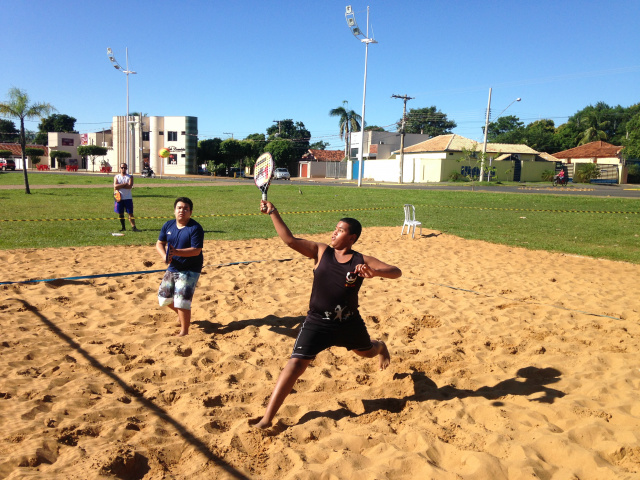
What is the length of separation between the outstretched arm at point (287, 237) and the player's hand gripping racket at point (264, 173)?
232 millimetres

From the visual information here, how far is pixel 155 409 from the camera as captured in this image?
13.2 feet

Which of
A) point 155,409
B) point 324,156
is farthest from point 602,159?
point 155,409

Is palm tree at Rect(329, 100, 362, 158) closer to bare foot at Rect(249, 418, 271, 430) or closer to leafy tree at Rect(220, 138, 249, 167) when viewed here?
leafy tree at Rect(220, 138, 249, 167)

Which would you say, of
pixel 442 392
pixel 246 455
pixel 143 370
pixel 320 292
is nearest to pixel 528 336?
pixel 442 392

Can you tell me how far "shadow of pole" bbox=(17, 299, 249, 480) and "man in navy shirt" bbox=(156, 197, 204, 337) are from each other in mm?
1006

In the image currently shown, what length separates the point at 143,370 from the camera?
4.69 metres

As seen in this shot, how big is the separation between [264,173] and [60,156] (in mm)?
96441

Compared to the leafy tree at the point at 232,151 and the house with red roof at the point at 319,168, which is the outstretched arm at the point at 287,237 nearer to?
the house with red roof at the point at 319,168

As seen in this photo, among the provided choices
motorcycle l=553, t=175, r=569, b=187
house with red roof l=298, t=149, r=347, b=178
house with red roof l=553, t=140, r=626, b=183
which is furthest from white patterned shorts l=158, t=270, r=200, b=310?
house with red roof l=298, t=149, r=347, b=178

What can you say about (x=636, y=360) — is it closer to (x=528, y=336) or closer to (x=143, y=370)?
(x=528, y=336)

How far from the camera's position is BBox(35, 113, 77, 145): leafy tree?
122188 millimetres

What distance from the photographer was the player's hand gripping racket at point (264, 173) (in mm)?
Answer: 4160

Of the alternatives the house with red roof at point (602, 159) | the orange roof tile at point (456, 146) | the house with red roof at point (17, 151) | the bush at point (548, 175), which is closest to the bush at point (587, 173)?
the house with red roof at point (602, 159)

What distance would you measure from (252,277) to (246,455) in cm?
500
